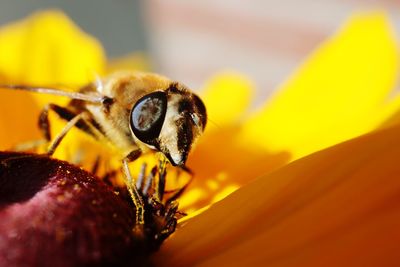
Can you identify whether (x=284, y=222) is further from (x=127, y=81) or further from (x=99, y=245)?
(x=127, y=81)

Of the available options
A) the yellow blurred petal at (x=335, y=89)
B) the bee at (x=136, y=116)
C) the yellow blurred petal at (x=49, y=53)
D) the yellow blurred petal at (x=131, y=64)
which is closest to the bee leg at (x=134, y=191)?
the bee at (x=136, y=116)

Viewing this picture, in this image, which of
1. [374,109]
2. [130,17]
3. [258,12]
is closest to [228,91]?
[374,109]

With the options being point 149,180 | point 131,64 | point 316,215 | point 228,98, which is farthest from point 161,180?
point 131,64

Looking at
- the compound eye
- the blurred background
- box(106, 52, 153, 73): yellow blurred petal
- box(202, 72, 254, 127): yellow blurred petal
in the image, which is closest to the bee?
the compound eye

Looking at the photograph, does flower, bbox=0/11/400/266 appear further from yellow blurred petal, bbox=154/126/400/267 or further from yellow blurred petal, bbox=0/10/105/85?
yellow blurred petal, bbox=0/10/105/85

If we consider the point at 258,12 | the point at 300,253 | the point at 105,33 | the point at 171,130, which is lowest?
the point at 300,253

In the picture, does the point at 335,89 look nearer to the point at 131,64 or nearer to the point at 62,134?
the point at 62,134

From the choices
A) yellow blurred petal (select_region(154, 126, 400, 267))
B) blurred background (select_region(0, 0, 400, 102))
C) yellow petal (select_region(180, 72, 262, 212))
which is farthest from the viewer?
blurred background (select_region(0, 0, 400, 102))
